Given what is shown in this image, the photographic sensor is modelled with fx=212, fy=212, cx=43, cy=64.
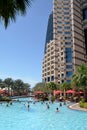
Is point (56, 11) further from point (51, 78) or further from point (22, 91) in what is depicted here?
point (22, 91)

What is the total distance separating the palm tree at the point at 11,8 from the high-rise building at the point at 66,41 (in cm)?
9954

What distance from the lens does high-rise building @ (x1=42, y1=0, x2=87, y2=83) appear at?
106688 millimetres

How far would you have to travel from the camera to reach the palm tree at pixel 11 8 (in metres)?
5.40

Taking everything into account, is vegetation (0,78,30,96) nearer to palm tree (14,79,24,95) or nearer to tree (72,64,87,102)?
palm tree (14,79,24,95)

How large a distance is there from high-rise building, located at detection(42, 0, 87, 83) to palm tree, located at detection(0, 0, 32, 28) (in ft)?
327

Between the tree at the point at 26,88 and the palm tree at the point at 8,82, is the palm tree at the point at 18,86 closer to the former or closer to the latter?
the palm tree at the point at 8,82

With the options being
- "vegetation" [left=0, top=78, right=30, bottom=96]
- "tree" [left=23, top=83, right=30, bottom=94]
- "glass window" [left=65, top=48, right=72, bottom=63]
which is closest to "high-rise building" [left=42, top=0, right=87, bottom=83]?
"glass window" [left=65, top=48, right=72, bottom=63]

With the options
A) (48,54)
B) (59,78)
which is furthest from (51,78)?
(48,54)

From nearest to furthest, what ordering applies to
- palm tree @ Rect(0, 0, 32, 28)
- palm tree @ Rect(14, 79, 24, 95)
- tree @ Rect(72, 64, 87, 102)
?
palm tree @ Rect(0, 0, 32, 28), tree @ Rect(72, 64, 87, 102), palm tree @ Rect(14, 79, 24, 95)

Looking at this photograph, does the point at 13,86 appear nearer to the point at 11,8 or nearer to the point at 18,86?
the point at 18,86

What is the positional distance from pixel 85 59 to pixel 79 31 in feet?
51.2

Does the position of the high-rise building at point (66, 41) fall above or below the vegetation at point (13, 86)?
above

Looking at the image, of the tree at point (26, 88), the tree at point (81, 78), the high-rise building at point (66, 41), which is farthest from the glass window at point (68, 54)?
the tree at point (81, 78)

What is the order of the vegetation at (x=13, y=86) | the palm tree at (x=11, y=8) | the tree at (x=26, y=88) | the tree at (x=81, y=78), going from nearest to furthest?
the palm tree at (x=11, y=8), the tree at (x=81, y=78), the vegetation at (x=13, y=86), the tree at (x=26, y=88)
